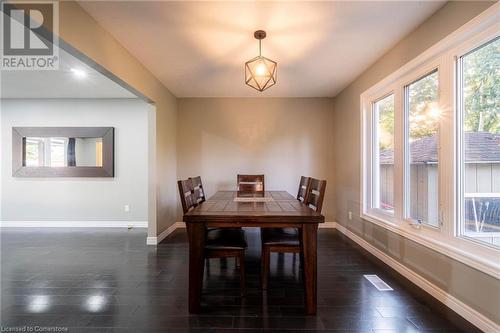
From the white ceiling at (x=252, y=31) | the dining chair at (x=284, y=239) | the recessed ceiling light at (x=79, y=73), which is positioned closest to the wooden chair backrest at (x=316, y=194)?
the dining chair at (x=284, y=239)

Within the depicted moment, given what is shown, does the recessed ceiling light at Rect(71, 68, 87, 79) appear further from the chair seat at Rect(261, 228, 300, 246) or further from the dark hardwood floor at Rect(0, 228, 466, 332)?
the chair seat at Rect(261, 228, 300, 246)

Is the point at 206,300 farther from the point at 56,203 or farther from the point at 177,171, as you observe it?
the point at 56,203

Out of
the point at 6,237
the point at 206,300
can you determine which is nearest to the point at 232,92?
the point at 206,300

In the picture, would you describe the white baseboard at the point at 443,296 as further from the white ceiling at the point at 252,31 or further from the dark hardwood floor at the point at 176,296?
the white ceiling at the point at 252,31

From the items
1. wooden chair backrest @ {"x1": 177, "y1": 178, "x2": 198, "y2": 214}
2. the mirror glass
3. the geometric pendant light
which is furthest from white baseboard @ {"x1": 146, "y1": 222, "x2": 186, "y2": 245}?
the geometric pendant light

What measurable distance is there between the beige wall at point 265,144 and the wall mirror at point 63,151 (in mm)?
1407

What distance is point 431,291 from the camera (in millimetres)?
2127

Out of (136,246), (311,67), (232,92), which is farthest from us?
(232,92)

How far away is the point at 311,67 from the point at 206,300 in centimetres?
290

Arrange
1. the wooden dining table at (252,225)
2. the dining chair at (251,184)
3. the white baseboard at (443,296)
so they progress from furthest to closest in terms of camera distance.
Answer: the dining chair at (251,184) → the wooden dining table at (252,225) → the white baseboard at (443,296)

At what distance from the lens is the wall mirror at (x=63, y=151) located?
4.61 m

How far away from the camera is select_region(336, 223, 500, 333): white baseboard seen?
1.66 meters

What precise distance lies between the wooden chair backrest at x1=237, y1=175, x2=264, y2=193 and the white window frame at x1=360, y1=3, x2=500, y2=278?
5.62 feet

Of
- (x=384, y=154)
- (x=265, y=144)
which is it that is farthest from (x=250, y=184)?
(x=384, y=154)
